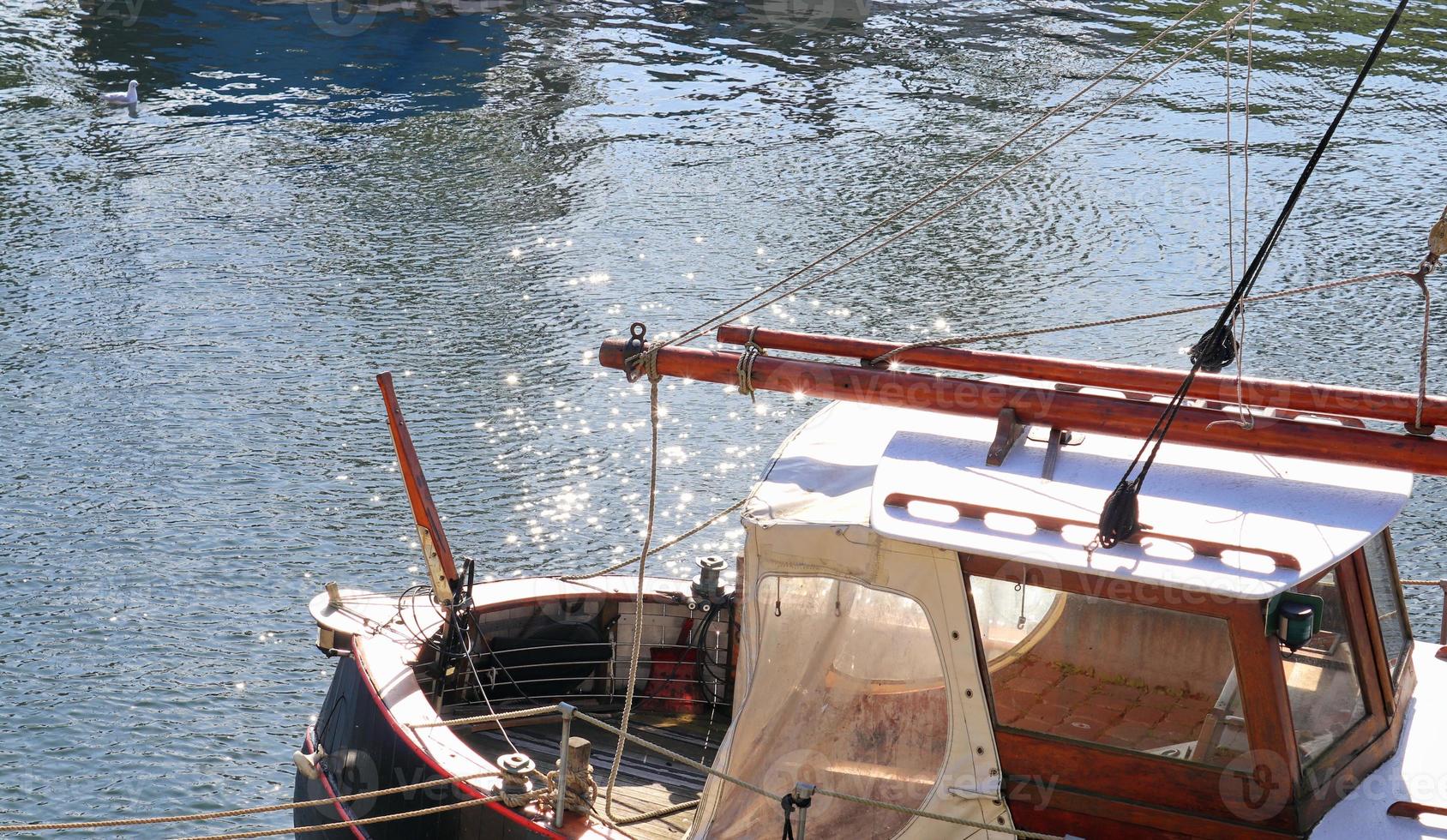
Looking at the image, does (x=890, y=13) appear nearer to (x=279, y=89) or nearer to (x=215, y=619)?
(x=279, y=89)

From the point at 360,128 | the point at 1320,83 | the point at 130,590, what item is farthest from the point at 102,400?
the point at 1320,83

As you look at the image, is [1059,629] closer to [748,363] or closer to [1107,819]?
[1107,819]

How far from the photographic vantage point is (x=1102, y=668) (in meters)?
7.14

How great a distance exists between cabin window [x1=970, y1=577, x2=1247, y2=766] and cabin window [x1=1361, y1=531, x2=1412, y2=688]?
3.97 ft

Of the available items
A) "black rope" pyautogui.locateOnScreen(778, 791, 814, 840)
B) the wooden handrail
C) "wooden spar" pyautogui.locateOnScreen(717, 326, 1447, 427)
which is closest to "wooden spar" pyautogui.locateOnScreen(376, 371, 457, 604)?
"wooden spar" pyautogui.locateOnScreen(717, 326, 1447, 427)

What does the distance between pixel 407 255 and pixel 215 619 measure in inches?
419

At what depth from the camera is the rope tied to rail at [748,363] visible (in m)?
8.36

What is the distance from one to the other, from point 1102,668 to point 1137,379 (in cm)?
176

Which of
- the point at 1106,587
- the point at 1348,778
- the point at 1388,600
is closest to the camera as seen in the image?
the point at 1106,587

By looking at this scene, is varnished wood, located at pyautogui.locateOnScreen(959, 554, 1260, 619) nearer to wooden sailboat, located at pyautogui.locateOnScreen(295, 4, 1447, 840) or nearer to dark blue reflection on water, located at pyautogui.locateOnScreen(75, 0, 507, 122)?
wooden sailboat, located at pyautogui.locateOnScreen(295, 4, 1447, 840)

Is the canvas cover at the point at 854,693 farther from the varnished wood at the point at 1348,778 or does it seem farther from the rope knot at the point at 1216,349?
the rope knot at the point at 1216,349

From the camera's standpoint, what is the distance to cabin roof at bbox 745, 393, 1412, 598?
21.0 ft
